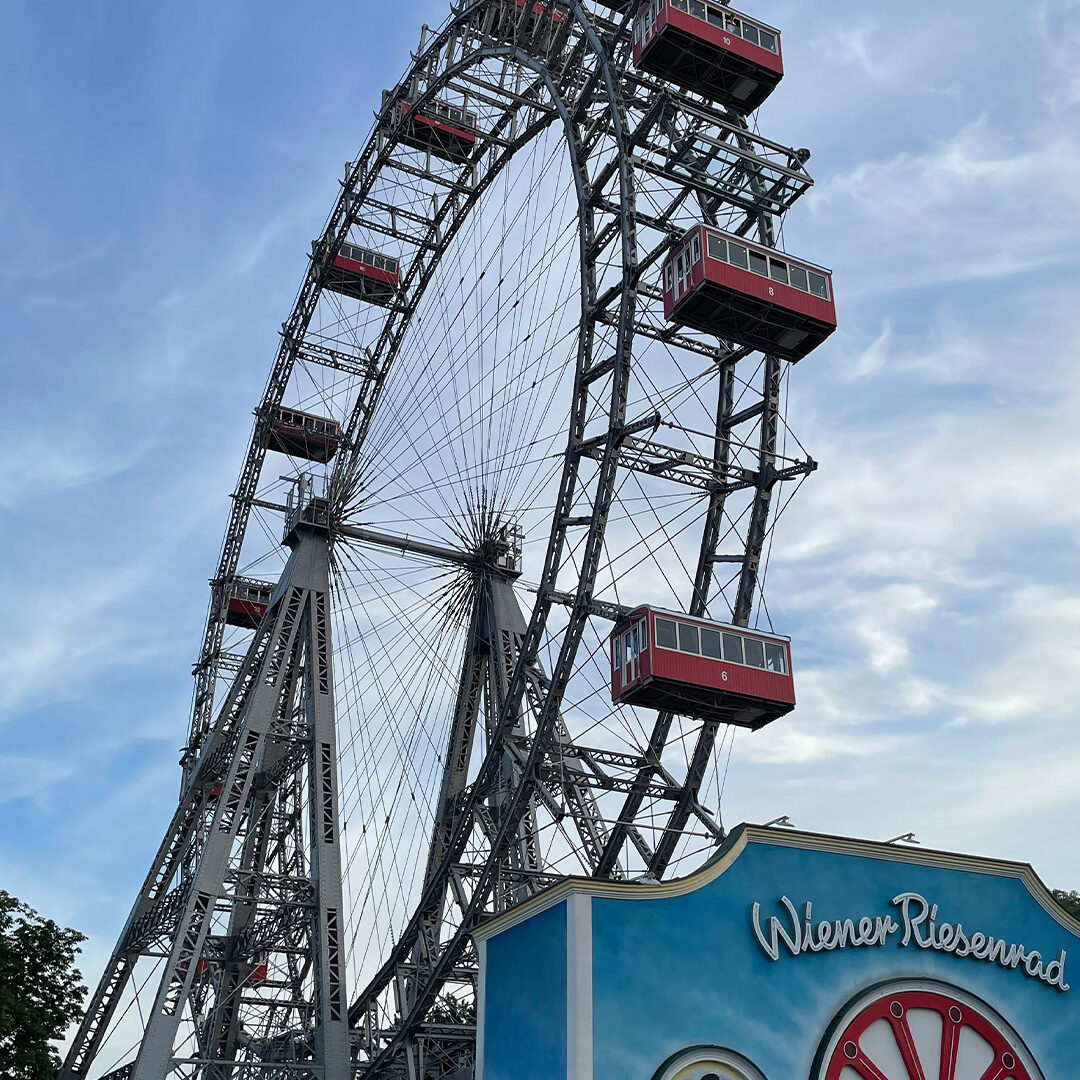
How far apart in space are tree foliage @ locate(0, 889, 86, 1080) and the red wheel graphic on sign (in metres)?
21.9

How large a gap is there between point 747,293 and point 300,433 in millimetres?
24206

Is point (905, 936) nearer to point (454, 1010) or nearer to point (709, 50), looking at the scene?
point (454, 1010)

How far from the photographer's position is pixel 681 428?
28094 millimetres

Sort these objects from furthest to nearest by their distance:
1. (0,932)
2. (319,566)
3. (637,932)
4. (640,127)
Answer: (319,566), (0,932), (640,127), (637,932)

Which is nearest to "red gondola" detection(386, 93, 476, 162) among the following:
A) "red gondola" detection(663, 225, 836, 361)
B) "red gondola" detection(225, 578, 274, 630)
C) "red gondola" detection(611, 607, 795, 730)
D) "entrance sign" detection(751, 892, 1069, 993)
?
"red gondola" detection(663, 225, 836, 361)

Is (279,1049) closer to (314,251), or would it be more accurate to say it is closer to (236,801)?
(236,801)

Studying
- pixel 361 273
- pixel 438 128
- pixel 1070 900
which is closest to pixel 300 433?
pixel 361 273

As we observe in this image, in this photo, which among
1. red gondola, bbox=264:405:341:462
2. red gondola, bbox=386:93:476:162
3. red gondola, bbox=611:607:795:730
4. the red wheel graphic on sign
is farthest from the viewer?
red gondola, bbox=264:405:341:462

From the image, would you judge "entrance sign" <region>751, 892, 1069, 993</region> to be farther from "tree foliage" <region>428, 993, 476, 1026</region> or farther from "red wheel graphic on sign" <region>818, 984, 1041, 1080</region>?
"tree foliage" <region>428, 993, 476, 1026</region>

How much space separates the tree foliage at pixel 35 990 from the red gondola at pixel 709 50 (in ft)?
87.7

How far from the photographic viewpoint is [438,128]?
4103 cm

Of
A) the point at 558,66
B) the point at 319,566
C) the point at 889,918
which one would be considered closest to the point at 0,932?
the point at 319,566

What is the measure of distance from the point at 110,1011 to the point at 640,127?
97.3 feet

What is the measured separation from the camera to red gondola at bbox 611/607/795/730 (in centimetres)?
2461
